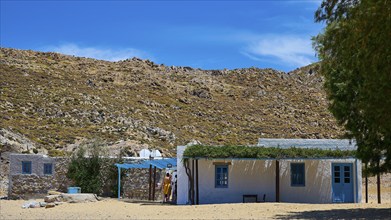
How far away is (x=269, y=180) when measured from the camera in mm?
31859

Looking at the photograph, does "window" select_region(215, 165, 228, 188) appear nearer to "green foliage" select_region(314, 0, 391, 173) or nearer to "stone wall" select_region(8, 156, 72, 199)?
"green foliage" select_region(314, 0, 391, 173)

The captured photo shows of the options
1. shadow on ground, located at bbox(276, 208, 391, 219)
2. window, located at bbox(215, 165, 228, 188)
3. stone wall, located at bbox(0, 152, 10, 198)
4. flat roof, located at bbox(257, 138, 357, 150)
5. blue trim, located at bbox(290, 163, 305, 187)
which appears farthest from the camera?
stone wall, located at bbox(0, 152, 10, 198)

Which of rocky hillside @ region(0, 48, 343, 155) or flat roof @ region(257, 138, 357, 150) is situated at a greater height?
rocky hillside @ region(0, 48, 343, 155)

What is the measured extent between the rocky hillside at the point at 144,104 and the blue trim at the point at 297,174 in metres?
19.8

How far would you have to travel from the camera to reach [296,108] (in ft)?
278

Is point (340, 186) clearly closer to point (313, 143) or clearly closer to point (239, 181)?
point (313, 143)

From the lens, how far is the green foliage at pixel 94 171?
3775cm

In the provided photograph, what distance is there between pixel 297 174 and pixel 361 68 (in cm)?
1371

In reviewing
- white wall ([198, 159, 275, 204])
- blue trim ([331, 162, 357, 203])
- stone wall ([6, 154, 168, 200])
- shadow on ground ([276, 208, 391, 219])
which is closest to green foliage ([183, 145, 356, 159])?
blue trim ([331, 162, 357, 203])

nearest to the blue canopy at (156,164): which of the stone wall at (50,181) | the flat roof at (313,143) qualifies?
the stone wall at (50,181)

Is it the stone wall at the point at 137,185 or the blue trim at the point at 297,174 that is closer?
the blue trim at the point at 297,174

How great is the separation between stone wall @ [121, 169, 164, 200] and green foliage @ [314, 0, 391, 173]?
1691cm

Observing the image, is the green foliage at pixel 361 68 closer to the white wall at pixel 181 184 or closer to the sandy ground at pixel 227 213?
the sandy ground at pixel 227 213

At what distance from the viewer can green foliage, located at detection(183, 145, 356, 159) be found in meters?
29.8
